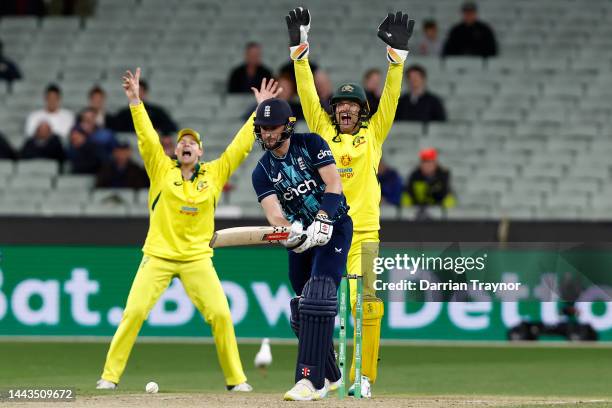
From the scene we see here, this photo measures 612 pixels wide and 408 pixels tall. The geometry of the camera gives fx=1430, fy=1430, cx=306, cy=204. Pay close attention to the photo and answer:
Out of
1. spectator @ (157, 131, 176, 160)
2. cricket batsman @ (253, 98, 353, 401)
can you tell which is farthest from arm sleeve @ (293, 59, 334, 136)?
spectator @ (157, 131, 176, 160)

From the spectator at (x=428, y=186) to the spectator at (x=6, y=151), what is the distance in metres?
5.73

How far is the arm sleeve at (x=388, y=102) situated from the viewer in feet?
35.0

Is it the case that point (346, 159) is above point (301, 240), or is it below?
above

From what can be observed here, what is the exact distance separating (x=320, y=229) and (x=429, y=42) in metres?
12.0

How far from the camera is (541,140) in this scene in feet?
64.1

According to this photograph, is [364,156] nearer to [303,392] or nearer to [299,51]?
[299,51]

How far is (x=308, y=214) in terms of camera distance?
9.65 metres

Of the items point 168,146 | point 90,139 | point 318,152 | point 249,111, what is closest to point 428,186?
point 168,146

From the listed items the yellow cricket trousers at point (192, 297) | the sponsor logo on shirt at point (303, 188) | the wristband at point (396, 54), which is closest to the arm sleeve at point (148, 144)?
the yellow cricket trousers at point (192, 297)

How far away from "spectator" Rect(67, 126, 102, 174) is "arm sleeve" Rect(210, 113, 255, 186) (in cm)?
722

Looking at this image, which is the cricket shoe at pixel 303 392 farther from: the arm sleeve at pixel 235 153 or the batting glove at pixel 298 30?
the arm sleeve at pixel 235 153

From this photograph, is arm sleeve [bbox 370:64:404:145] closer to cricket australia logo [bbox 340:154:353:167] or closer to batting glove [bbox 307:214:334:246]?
cricket australia logo [bbox 340:154:353:167]

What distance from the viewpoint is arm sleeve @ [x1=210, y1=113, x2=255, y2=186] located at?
469 inches

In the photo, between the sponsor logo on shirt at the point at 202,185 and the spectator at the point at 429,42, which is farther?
the spectator at the point at 429,42
